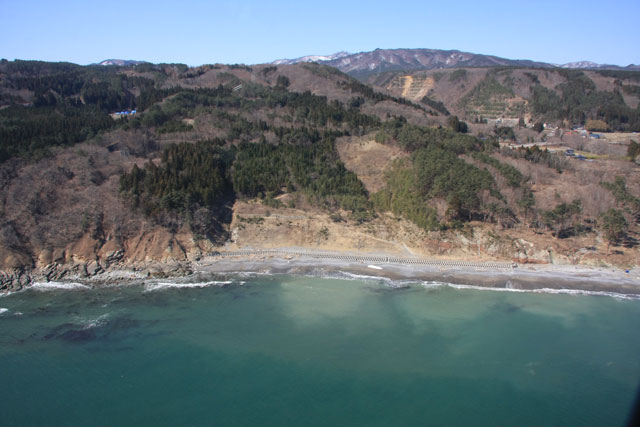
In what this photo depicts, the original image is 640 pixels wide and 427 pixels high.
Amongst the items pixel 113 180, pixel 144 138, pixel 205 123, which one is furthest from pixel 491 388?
pixel 205 123

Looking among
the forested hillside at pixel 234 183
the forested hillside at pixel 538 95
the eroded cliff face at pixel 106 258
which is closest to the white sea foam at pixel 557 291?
the forested hillside at pixel 234 183

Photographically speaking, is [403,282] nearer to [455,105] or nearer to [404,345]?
[404,345]

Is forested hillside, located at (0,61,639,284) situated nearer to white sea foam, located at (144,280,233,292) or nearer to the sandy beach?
the sandy beach

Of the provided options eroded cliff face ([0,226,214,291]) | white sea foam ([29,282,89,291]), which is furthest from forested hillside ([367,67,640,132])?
white sea foam ([29,282,89,291])

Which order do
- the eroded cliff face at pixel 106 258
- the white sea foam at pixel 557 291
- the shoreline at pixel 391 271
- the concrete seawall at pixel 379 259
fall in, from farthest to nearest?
the concrete seawall at pixel 379 259 → the eroded cliff face at pixel 106 258 → the shoreline at pixel 391 271 → the white sea foam at pixel 557 291

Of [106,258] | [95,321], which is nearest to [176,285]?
[95,321]

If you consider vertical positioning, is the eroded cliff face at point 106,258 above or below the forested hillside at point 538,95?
below

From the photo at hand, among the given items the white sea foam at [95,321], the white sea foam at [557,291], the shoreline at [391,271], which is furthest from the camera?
the shoreline at [391,271]

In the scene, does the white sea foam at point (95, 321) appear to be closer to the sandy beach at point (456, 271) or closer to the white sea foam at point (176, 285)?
the white sea foam at point (176, 285)
